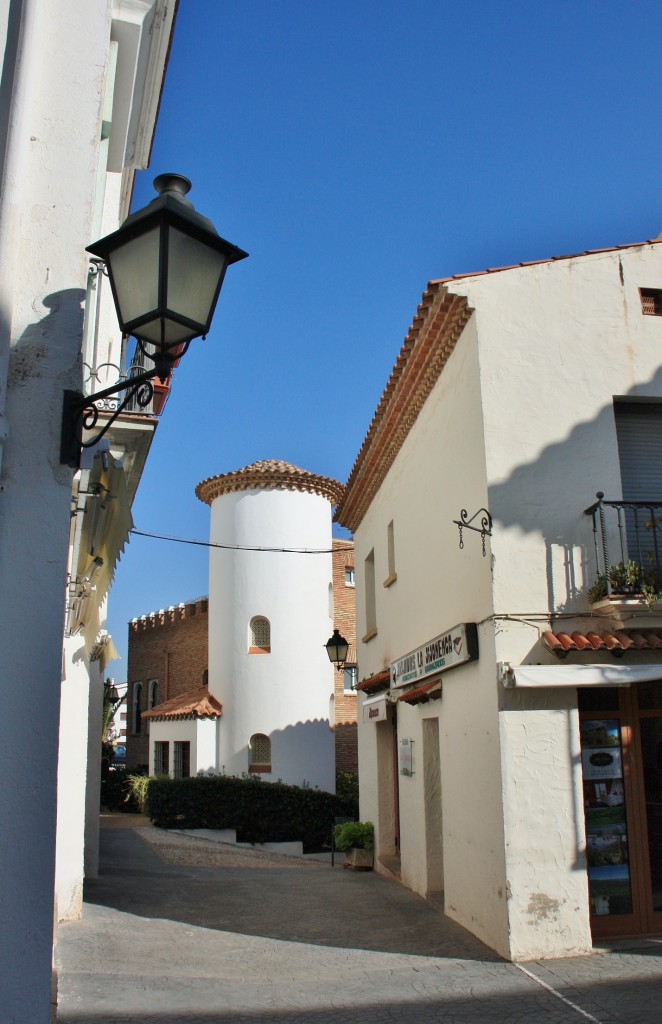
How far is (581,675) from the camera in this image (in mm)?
7789

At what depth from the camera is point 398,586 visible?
43.9ft

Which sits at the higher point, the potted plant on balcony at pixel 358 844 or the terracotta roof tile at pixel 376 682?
the terracotta roof tile at pixel 376 682

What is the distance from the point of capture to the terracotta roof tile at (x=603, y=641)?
7812mm

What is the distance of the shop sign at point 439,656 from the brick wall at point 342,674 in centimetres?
1173

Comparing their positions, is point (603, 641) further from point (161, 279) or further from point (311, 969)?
point (161, 279)

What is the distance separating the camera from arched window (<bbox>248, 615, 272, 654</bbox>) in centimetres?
2473

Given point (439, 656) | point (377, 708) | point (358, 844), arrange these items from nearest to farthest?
point (439, 656), point (377, 708), point (358, 844)

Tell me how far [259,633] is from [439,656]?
1548cm

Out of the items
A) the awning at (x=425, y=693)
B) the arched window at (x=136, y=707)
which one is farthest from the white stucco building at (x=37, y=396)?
the arched window at (x=136, y=707)

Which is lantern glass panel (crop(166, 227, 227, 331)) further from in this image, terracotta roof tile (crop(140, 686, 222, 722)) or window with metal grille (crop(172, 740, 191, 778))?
window with metal grille (crop(172, 740, 191, 778))

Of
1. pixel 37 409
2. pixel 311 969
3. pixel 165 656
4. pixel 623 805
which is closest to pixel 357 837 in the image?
pixel 311 969

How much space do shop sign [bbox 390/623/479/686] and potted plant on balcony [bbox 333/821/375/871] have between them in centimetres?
378

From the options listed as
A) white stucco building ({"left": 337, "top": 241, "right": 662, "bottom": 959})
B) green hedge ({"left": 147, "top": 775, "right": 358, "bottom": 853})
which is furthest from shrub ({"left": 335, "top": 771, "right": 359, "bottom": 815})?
white stucco building ({"left": 337, "top": 241, "right": 662, "bottom": 959})

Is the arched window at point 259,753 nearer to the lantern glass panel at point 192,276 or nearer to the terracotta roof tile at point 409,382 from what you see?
the terracotta roof tile at point 409,382
